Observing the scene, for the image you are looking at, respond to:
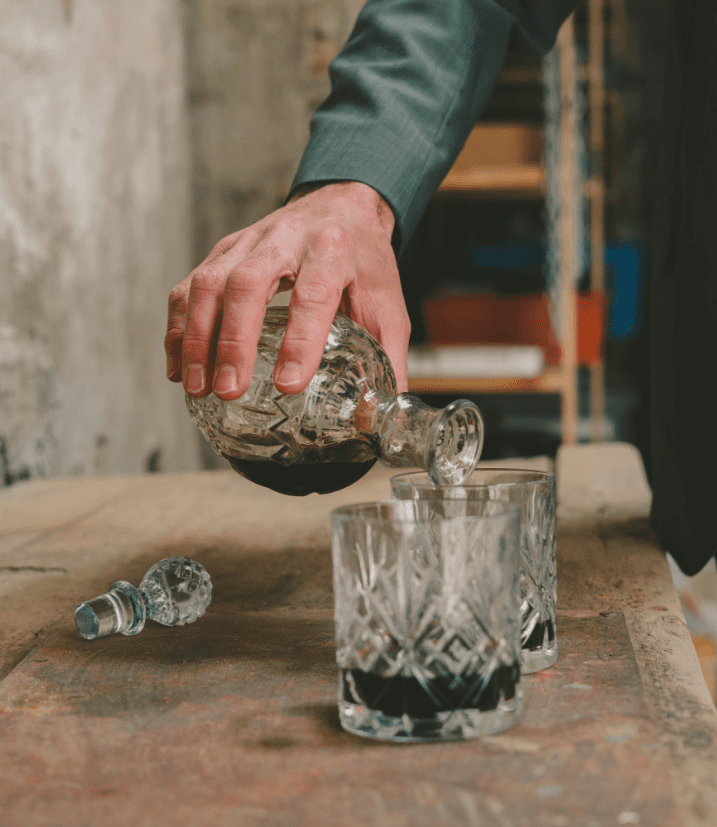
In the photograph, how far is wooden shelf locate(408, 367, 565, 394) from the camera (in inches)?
92.1

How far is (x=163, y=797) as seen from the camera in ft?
1.26

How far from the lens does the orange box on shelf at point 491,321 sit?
2.36 metres

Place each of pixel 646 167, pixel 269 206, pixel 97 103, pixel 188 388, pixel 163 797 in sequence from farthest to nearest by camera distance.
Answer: pixel 646 167, pixel 269 206, pixel 97 103, pixel 188 388, pixel 163 797

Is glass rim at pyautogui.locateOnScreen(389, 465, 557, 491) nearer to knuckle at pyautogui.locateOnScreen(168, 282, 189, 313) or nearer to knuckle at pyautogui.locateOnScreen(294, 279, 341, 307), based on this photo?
knuckle at pyautogui.locateOnScreen(294, 279, 341, 307)

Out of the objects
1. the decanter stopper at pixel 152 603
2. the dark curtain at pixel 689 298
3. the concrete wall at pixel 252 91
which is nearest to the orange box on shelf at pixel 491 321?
the concrete wall at pixel 252 91

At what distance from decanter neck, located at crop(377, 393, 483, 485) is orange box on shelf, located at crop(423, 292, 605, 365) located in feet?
5.81

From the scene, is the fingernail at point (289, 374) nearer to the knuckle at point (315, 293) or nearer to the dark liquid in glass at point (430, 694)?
→ the knuckle at point (315, 293)

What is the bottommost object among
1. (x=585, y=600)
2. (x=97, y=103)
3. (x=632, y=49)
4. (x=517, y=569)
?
(x=585, y=600)

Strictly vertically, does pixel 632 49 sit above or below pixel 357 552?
above

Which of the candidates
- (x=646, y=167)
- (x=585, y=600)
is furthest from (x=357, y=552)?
(x=646, y=167)

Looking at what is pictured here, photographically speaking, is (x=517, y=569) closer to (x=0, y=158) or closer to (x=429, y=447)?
(x=429, y=447)

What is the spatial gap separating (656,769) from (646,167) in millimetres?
5183

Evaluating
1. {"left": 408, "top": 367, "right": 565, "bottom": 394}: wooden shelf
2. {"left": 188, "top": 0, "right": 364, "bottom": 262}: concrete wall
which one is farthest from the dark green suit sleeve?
{"left": 188, "top": 0, "right": 364, "bottom": 262}: concrete wall

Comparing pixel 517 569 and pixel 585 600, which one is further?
pixel 585 600
